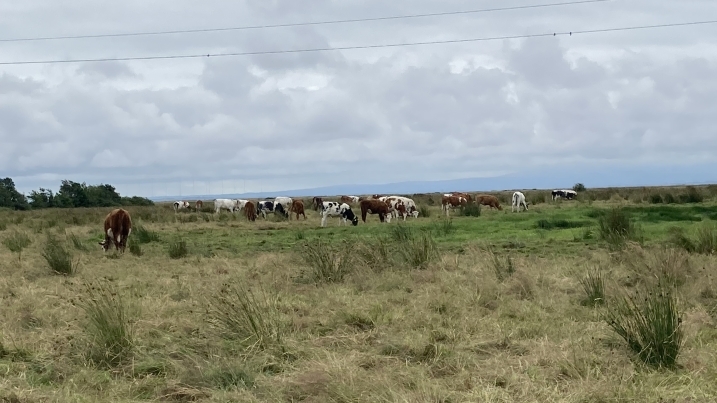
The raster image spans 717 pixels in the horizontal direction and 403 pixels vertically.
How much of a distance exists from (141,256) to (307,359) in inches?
469

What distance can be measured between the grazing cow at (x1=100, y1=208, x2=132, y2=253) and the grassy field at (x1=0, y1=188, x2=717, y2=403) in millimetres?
4681

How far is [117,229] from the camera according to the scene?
18.6m

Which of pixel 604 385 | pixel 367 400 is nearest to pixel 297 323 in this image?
pixel 367 400

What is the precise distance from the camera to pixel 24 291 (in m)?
10.7

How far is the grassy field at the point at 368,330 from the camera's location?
562 centimetres

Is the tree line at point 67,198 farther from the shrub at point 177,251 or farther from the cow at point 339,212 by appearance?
the shrub at point 177,251

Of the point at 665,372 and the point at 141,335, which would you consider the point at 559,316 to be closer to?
the point at 665,372

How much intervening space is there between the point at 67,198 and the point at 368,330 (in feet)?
236

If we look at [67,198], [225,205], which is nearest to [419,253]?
[225,205]

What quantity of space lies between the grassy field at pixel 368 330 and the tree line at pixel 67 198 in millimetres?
61776

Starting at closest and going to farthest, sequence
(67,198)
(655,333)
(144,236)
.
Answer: (655,333)
(144,236)
(67,198)

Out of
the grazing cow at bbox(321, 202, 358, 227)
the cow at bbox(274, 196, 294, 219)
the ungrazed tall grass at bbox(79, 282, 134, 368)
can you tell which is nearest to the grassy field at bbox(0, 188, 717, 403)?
the ungrazed tall grass at bbox(79, 282, 134, 368)

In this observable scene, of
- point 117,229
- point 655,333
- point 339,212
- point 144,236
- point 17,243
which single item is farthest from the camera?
point 339,212

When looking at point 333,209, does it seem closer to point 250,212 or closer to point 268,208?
point 250,212
